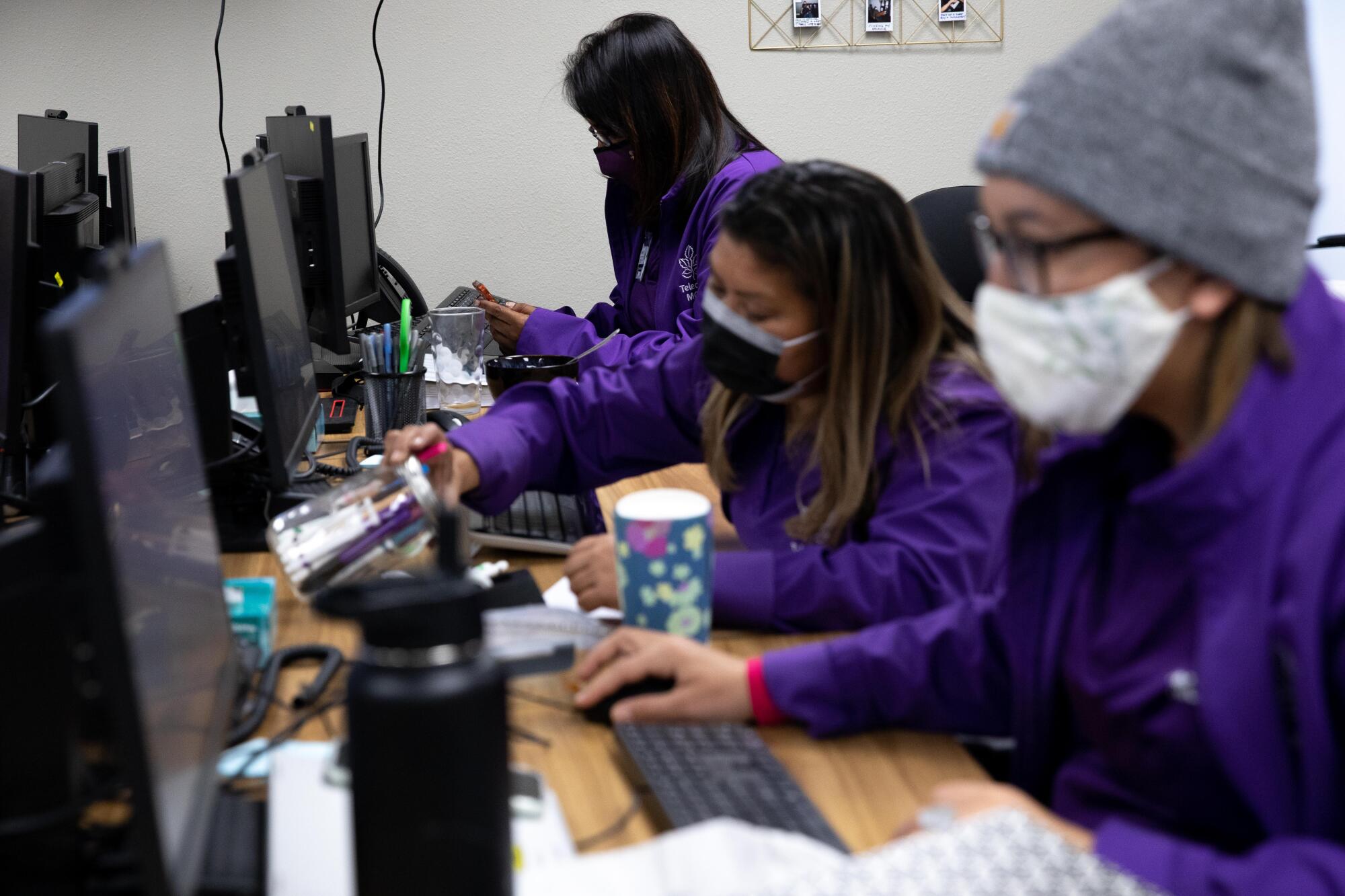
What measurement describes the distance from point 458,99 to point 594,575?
262 cm

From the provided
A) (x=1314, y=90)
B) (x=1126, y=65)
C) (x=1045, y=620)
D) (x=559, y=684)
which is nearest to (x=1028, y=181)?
(x=1126, y=65)

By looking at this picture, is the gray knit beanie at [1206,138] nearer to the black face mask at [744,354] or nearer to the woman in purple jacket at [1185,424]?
the woman in purple jacket at [1185,424]

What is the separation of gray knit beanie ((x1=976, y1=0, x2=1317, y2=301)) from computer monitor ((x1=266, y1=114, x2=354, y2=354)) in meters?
1.67

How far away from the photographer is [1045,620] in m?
0.97

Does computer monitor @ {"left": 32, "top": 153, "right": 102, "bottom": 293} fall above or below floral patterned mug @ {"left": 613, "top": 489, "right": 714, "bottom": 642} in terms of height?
above

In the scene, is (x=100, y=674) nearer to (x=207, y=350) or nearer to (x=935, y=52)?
(x=207, y=350)

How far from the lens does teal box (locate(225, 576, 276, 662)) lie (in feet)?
3.85

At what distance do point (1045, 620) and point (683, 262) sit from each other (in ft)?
5.63

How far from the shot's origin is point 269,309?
1497 millimetres

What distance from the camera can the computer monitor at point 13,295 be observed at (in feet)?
4.72

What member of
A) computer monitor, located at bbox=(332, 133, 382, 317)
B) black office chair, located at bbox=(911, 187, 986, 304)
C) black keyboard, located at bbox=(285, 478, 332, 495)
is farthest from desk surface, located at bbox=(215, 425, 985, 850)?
computer monitor, located at bbox=(332, 133, 382, 317)

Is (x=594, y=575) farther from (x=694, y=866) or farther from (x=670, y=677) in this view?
(x=694, y=866)

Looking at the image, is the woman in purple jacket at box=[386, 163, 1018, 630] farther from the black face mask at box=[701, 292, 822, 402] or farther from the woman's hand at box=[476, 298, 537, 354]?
the woman's hand at box=[476, 298, 537, 354]

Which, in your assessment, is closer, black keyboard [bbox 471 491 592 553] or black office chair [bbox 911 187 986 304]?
black keyboard [bbox 471 491 592 553]
